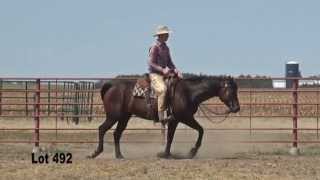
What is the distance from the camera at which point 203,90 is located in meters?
13.6

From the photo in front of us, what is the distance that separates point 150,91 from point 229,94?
54.3 inches

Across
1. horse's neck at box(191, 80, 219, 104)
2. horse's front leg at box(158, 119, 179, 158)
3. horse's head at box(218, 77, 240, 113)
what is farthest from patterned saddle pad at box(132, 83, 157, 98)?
horse's head at box(218, 77, 240, 113)

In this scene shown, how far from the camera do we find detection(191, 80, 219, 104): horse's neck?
44.4ft

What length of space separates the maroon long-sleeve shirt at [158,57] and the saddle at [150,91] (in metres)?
0.22

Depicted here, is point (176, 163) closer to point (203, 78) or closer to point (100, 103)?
point (203, 78)

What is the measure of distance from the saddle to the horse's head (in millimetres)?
855

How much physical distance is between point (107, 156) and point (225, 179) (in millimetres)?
4692

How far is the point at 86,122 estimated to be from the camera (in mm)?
25188

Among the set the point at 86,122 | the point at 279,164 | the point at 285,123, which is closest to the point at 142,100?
the point at 279,164

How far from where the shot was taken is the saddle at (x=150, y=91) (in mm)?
13375

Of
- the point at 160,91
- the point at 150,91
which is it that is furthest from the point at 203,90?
the point at 150,91

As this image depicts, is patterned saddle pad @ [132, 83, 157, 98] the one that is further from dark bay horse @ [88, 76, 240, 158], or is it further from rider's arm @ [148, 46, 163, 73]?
rider's arm @ [148, 46, 163, 73]

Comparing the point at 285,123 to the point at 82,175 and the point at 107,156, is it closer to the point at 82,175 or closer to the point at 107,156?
the point at 107,156

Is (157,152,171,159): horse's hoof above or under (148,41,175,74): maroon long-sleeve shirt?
under
